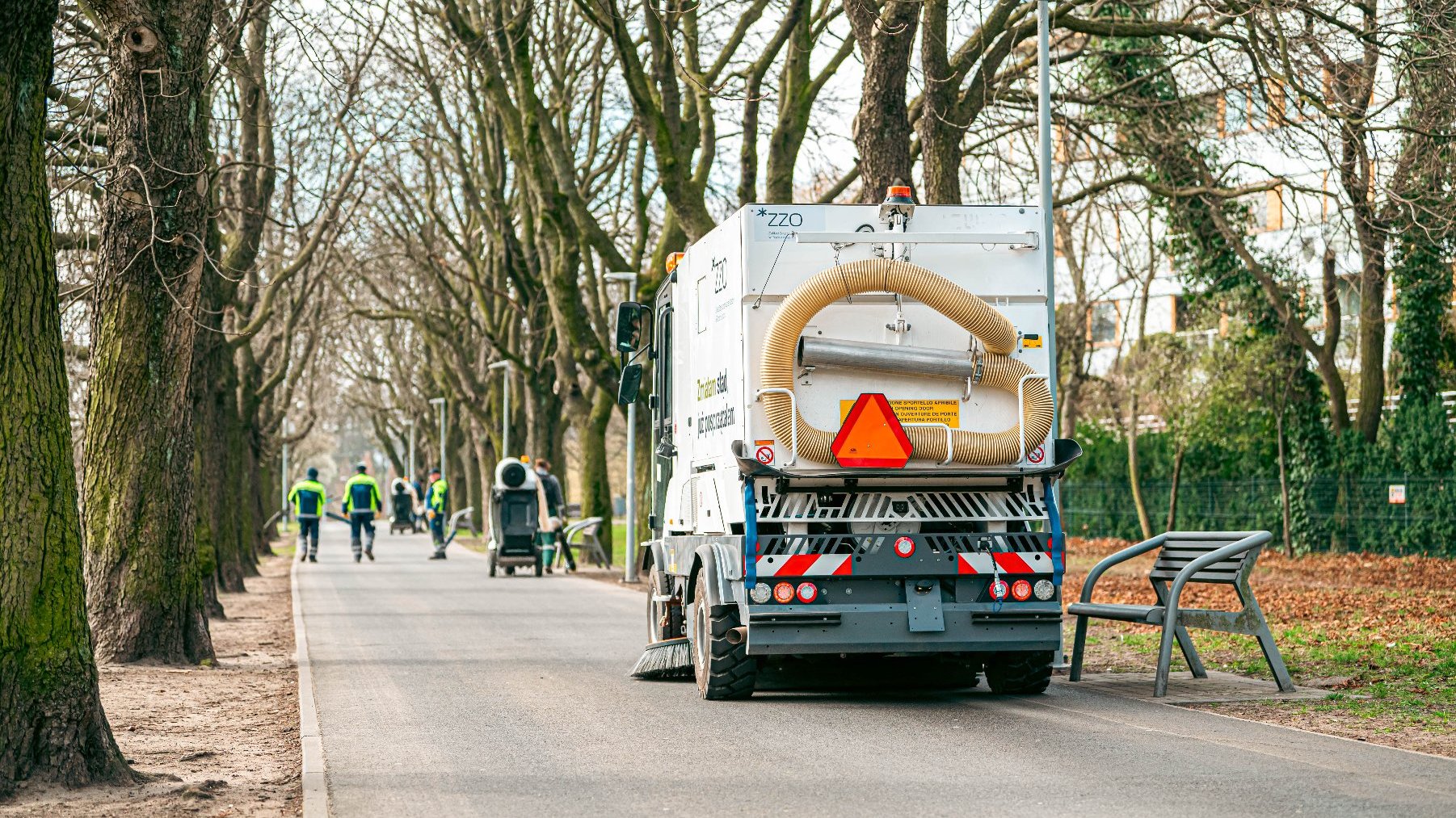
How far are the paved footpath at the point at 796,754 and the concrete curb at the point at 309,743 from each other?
8 cm

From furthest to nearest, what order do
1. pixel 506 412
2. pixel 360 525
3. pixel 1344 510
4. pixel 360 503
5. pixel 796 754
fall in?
pixel 506 412 < pixel 360 525 < pixel 360 503 < pixel 1344 510 < pixel 796 754

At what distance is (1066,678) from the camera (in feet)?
42.3

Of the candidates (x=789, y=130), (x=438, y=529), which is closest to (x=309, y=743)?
(x=789, y=130)

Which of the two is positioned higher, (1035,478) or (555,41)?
(555,41)

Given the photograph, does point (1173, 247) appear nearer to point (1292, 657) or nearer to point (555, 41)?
point (555, 41)

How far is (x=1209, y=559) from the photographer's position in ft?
36.5

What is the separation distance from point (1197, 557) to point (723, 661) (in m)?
3.39

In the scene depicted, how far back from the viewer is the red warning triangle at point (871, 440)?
10.8 m

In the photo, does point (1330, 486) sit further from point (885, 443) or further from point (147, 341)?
point (147, 341)

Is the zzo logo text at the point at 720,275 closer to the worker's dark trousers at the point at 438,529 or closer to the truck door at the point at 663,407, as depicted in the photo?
the truck door at the point at 663,407

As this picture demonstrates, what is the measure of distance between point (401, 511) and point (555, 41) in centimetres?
3549

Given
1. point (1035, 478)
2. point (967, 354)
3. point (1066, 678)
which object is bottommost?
point (1066, 678)

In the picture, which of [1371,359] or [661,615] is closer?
[661,615]

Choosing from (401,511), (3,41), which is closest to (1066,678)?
(3,41)
